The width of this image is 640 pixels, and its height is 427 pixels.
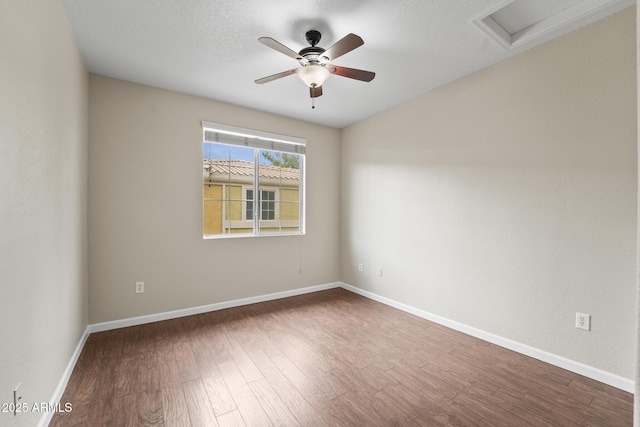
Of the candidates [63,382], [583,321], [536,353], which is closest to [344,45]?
[583,321]

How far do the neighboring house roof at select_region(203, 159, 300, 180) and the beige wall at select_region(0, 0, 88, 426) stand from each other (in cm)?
136

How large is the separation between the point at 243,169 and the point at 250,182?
7.8 inches

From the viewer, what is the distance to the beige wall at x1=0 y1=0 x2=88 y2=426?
1107mm

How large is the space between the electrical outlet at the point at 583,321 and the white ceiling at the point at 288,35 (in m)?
→ 2.16

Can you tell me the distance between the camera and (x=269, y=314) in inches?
127

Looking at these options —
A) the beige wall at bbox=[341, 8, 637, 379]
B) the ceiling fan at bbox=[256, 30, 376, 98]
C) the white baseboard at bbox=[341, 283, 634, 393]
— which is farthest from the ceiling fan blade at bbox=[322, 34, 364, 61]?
the white baseboard at bbox=[341, 283, 634, 393]

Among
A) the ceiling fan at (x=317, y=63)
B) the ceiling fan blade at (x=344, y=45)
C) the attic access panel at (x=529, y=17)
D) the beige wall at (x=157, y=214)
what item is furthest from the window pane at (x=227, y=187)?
the attic access panel at (x=529, y=17)

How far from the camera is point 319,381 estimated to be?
196 cm

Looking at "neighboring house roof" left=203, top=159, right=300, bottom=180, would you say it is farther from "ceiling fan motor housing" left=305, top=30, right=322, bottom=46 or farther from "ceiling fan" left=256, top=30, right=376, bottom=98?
"ceiling fan motor housing" left=305, top=30, right=322, bottom=46

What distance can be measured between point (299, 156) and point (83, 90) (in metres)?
2.50

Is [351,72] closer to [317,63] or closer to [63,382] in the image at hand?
[317,63]

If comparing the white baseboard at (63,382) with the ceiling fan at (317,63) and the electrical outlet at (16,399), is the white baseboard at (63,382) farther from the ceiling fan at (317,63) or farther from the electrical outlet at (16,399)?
the ceiling fan at (317,63)

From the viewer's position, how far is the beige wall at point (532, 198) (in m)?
1.90

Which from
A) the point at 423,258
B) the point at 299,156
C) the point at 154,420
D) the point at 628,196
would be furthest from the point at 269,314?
the point at 628,196
